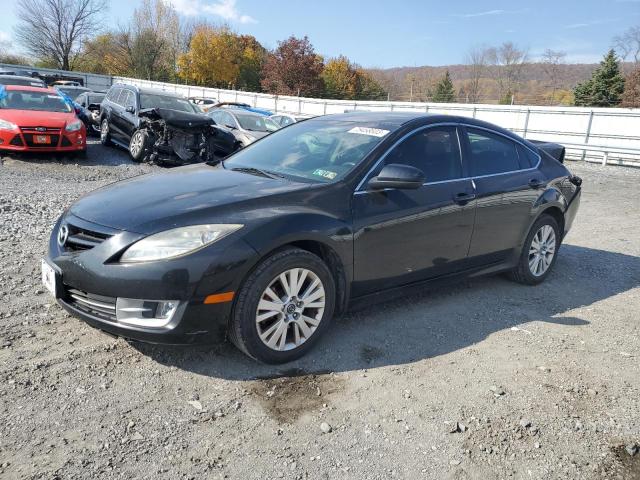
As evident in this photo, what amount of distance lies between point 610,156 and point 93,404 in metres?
20.5

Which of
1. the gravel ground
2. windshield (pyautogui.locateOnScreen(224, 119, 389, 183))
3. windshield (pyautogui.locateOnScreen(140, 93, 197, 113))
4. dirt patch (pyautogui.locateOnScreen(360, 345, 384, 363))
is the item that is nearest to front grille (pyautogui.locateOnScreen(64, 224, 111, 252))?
the gravel ground

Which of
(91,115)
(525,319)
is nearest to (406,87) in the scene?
(91,115)

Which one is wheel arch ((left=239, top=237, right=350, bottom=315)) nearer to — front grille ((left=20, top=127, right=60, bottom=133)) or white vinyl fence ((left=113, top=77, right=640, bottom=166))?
front grille ((left=20, top=127, right=60, bottom=133))

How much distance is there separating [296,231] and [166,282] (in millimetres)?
868

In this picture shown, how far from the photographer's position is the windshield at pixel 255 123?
13.4 meters

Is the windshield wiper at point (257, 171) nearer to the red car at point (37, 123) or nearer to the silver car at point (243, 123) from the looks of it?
the red car at point (37, 123)

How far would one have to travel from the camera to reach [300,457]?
257 cm

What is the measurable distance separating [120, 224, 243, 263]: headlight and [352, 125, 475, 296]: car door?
1.11 meters

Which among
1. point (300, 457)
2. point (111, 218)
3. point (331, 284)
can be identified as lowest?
point (300, 457)

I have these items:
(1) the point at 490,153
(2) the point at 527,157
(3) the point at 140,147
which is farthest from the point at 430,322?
(3) the point at 140,147

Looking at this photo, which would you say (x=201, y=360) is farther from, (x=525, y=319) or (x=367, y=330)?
(x=525, y=319)

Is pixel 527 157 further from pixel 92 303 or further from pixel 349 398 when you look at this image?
pixel 92 303

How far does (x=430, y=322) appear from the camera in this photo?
14.0 ft

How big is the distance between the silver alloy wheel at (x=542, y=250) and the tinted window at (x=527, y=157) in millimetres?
656
